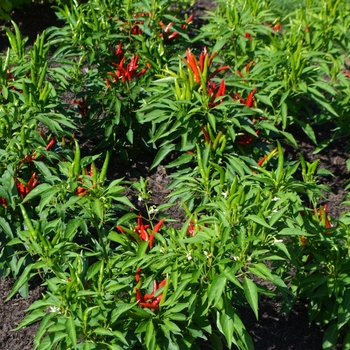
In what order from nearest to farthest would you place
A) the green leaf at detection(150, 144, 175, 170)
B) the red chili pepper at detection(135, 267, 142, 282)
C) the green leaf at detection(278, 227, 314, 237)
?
the green leaf at detection(278, 227, 314, 237), the red chili pepper at detection(135, 267, 142, 282), the green leaf at detection(150, 144, 175, 170)

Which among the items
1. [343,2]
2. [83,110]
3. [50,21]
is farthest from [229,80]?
[50,21]

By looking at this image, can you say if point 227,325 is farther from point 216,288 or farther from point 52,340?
point 52,340

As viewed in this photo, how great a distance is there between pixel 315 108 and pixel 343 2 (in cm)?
124

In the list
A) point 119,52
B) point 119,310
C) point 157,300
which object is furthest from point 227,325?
point 119,52

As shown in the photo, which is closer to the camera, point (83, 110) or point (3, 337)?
point (3, 337)

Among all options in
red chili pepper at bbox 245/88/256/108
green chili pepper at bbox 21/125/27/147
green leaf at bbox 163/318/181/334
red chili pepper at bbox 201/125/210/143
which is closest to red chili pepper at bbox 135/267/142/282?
green leaf at bbox 163/318/181/334

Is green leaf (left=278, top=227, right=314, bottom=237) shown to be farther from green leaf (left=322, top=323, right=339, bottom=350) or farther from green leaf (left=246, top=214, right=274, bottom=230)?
green leaf (left=322, top=323, right=339, bottom=350)

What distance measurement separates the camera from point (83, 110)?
17.0 ft

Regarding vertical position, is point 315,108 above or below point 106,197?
below

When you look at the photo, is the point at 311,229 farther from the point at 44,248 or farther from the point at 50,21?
the point at 50,21

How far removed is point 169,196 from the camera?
12.3 ft

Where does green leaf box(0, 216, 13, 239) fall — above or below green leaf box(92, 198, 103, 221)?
below

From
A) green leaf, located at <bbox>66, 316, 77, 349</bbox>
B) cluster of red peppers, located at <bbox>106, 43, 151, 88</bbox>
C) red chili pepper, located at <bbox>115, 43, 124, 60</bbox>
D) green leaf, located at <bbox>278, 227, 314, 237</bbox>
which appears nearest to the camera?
green leaf, located at <bbox>66, 316, 77, 349</bbox>

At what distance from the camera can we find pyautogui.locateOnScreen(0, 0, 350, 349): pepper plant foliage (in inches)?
123
